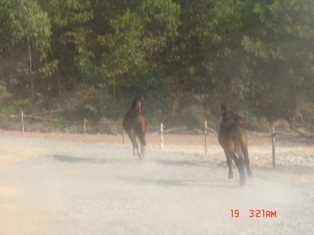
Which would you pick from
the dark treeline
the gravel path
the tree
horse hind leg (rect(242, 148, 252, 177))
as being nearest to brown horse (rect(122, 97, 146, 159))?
the gravel path

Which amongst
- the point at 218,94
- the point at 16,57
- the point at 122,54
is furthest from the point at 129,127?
the point at 16,57

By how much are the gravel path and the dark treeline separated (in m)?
16.8

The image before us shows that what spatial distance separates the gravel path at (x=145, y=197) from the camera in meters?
9.33

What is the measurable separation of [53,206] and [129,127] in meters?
7.46

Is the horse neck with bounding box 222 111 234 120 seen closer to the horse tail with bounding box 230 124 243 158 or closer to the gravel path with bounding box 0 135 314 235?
the horse tail with bounding box 230 124 243 158

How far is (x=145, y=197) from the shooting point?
38.7 feet

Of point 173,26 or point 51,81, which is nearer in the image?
point 173,26

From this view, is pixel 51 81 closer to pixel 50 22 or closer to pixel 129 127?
pixel 50 22

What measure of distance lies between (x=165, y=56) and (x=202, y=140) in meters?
9.38

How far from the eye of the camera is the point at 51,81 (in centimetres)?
4050

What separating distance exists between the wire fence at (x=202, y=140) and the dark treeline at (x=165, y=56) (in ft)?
9.48

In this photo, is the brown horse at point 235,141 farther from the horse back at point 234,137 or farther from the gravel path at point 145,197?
the gravel path at point 145,197

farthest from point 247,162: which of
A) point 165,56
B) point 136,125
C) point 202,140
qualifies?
point 165,56
